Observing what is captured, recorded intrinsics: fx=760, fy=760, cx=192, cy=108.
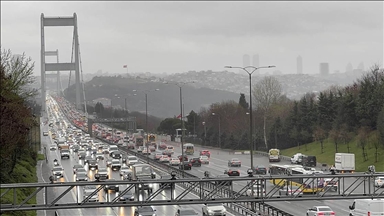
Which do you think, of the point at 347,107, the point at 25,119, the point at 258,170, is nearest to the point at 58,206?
the point at 25,119

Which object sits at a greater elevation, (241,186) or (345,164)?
(345,164)

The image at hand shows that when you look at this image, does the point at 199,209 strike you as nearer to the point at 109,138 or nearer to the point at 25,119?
the point at 25,119

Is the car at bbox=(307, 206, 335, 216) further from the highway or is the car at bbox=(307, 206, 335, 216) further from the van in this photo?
the highway

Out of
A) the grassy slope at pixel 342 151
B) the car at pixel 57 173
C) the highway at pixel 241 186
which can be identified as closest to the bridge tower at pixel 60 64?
the highway at pixel 241 186

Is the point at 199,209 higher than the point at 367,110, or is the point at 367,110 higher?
the point at 367,110

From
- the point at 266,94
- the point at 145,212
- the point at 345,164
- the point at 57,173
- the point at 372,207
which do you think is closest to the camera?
the point at 372,207

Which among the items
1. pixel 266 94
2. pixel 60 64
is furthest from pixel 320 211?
pixel 60 64

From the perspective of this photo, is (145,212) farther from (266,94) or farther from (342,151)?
(266,94)

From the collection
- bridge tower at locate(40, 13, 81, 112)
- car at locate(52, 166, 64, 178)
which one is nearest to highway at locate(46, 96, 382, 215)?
car at locate(52, 166, 64, 178)
